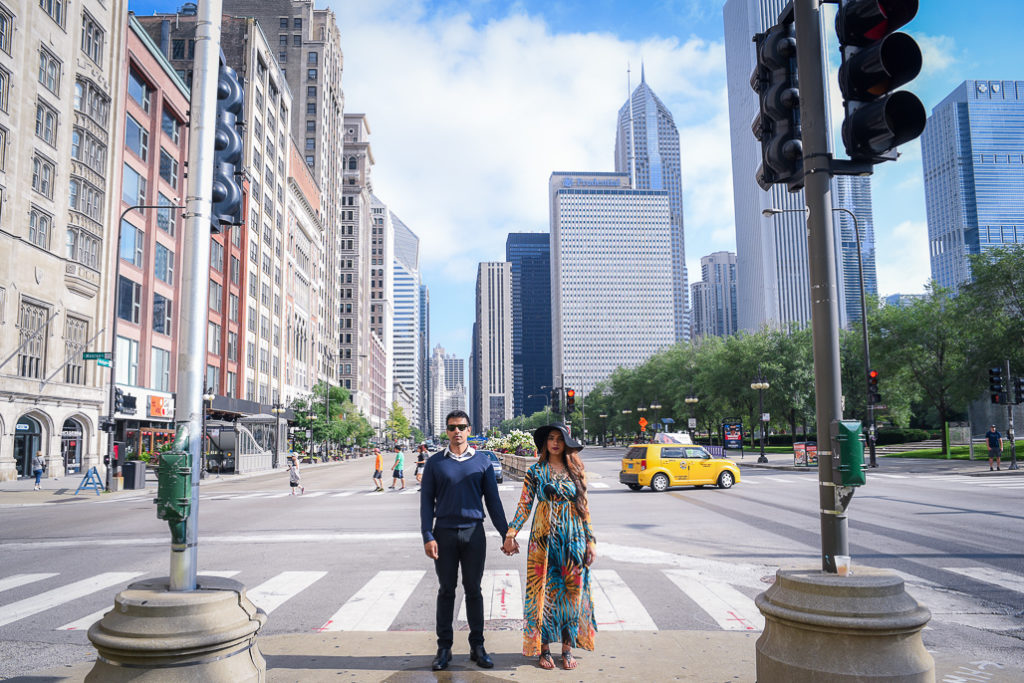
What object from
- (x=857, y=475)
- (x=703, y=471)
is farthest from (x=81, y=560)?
(x=703, y=471)

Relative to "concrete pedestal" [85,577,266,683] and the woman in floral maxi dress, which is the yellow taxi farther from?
"concrete pedestal" [85,577,266,683]

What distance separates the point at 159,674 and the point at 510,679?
2.44 metres

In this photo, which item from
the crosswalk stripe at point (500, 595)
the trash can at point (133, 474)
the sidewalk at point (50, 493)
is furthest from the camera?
the trash can at point (133, 474)

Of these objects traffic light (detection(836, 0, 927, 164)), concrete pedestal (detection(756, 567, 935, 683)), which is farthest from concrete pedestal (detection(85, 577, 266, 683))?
traffic light (detection(836, 0, 927, 164))

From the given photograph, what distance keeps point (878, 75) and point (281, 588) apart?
8.69m

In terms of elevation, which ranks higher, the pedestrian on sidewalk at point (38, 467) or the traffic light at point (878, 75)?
the traffic light at point (878, 75)

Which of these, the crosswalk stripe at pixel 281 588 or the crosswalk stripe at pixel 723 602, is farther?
the crosswalk stripe at pixel 281 588

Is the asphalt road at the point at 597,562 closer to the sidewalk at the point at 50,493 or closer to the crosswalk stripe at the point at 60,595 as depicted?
the crosswalk stripe at the point at 60,595

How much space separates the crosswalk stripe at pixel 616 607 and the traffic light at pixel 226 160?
5.03 m

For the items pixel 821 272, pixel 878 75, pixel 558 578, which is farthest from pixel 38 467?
pixel 878 75

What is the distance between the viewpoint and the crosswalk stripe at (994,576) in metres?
8.83

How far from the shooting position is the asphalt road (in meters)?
7.32

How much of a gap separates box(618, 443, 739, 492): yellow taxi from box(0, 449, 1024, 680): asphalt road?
3.46m

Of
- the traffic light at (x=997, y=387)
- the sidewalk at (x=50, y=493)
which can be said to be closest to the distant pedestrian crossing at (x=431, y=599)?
the sidewalk at (x=50, y=493)
